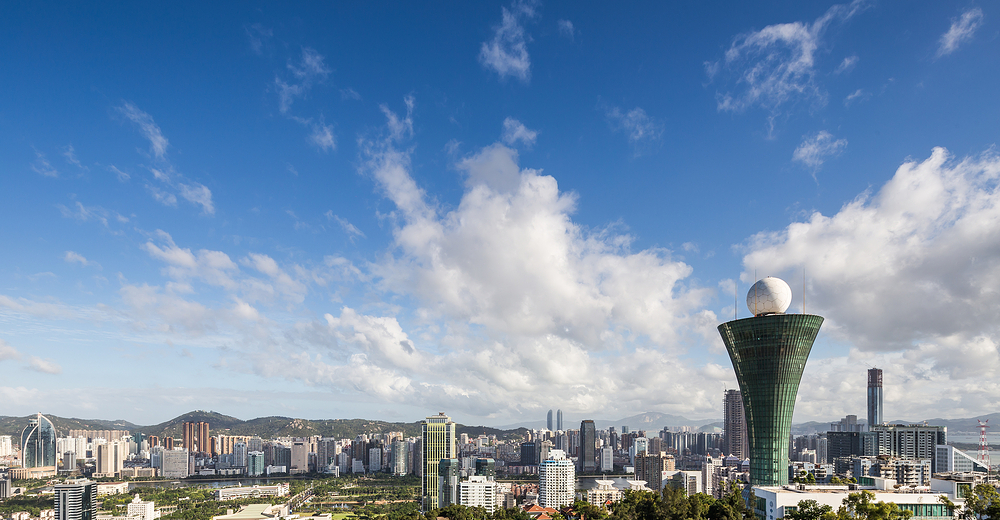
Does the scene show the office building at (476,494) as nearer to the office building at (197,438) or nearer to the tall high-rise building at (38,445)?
the tall high-rise building at (38,445)

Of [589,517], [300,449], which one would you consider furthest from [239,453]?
[589,517]

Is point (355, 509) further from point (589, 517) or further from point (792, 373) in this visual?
point (792, 373)

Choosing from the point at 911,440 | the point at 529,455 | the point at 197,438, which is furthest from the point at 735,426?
the point at 197,438

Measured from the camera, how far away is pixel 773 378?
32.3m

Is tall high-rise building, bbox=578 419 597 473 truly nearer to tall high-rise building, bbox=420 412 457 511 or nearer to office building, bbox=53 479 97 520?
tall high-rise building, bbox=420 412 457 511

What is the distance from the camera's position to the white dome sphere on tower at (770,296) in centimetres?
3434

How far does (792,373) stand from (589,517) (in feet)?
46.0

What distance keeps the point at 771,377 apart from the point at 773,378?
10 centimetres

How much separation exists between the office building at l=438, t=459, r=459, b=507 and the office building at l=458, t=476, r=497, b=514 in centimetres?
Answer: 126

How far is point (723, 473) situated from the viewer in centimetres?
7644

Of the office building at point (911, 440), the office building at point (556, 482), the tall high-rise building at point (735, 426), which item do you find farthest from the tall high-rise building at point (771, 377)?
the tall high-rise building at point (735, 426)

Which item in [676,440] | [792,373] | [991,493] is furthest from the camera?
[676,440]

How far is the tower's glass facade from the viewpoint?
32.2m

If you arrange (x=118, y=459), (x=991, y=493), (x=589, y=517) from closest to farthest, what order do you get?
(x=991, y=493), (x=589, y=517), (x=118, y=459)
